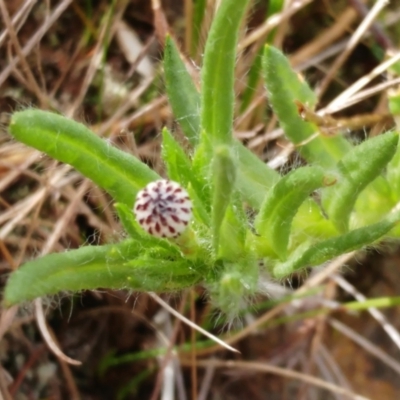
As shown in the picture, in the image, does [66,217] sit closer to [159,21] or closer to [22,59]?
[22,59]

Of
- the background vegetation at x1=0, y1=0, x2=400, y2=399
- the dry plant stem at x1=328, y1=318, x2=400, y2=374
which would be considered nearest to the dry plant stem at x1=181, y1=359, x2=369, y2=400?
the background vegetation at x1=0, y1=0, x2=400, y2=399

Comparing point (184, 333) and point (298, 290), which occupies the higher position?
point (298, 290)

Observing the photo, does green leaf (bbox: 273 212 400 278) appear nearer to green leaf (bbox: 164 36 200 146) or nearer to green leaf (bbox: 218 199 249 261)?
green leaf (bbox: 218 199 249 261)

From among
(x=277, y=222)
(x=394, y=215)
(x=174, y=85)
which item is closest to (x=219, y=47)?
(x=174, y=85)

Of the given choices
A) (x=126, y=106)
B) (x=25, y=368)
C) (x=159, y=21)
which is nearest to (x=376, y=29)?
(x=159, y=21)

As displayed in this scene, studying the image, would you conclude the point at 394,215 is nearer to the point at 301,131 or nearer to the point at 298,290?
the point at 301,131

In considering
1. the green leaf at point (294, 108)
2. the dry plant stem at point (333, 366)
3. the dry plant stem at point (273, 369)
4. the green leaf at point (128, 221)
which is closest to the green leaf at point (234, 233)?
the green leaf at point (128, 221)

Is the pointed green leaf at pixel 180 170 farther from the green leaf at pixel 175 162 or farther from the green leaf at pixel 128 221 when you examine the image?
the green leaf at pixel 128 221
